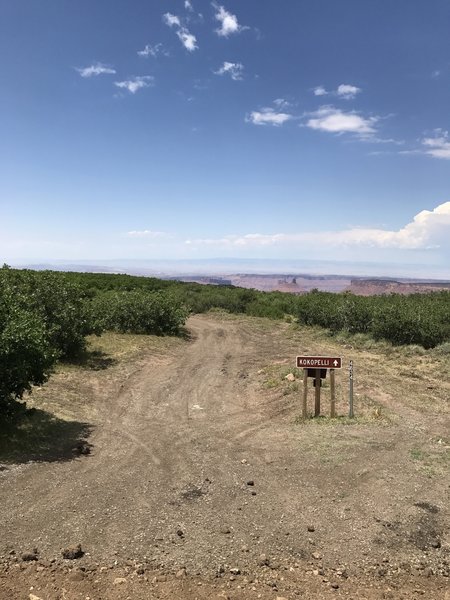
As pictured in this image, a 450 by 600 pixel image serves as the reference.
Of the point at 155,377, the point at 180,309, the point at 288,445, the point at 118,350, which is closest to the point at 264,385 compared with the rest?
the point at 155,377

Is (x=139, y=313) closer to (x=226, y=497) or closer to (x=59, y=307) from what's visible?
(x=59, y=307)

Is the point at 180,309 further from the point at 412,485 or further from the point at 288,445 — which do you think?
the point at 412,485

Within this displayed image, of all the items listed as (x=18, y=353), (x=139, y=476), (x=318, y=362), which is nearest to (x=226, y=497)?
(x=139, y=476)

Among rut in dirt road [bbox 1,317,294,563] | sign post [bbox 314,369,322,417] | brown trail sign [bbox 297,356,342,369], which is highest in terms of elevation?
brown trail sign [bbox 297,356,342,369]

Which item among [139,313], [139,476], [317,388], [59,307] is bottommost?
[139,476]

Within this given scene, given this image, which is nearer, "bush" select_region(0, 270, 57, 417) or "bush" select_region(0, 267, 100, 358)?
"bush" select_region(0, 270, 57, 417)

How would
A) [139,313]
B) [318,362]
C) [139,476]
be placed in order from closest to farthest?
[139,476], [318,362], [139,313]

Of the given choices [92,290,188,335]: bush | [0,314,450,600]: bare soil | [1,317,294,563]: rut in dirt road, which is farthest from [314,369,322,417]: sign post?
[92,290,188,335]: bush

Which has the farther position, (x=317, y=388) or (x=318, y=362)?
(x=317, y=388)

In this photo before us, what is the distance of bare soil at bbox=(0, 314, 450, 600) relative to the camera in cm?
457

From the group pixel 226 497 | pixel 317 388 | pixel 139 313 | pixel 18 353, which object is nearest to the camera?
pixel 226 497

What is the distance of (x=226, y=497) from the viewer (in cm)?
636

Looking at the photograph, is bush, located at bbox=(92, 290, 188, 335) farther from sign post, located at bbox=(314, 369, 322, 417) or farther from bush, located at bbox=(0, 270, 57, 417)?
sign post, located at bbox=(314, 369, 322, 417)

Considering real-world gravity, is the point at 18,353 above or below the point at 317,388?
above
